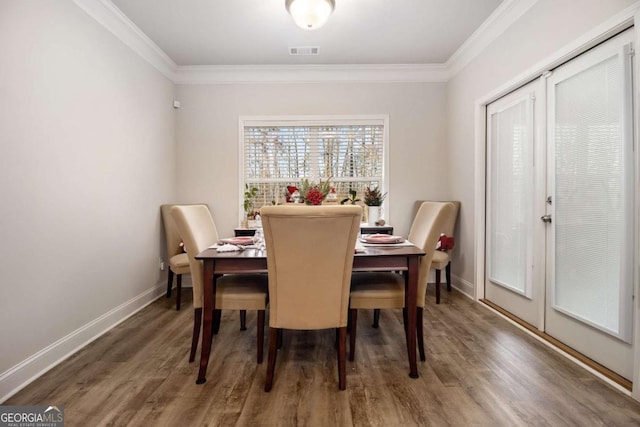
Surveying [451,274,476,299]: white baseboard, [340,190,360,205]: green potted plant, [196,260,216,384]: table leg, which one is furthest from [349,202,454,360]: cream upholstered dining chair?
[340,190,360,205]: green potted plant

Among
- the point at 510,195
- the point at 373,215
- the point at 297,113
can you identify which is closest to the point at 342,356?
the point at 510,195

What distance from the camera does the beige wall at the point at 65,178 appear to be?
1748 millimetres

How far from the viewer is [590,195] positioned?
6.46 feet

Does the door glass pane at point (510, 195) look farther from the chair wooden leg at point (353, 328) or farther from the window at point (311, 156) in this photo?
the chair wooden leg at point (353, 328)

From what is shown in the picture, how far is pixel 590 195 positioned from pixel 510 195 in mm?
845

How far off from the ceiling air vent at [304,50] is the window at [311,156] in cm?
83

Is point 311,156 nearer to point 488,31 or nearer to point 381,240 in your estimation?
point 381,240

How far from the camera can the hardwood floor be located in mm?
1484

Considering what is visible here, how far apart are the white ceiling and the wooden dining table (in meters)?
2.09

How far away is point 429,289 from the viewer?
368 cm

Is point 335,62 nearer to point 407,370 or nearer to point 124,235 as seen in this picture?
point 124,235

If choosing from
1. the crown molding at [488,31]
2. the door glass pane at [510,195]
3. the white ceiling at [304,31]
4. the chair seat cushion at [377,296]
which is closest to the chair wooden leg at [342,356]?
the chair seat cushion at [377,296]

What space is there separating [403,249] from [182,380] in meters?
1.51

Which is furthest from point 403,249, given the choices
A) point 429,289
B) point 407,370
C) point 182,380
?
point 429,289
